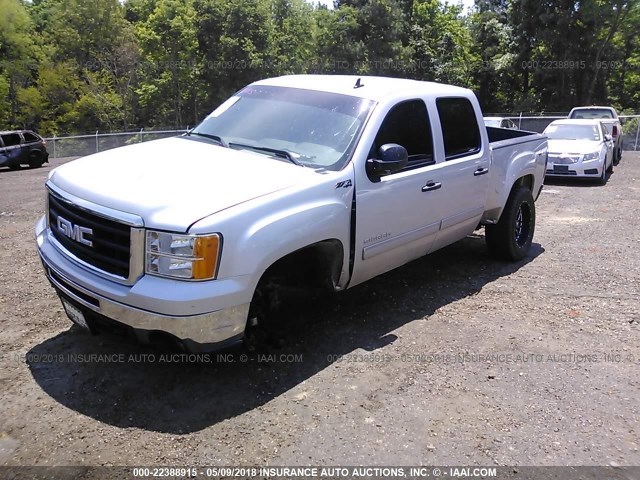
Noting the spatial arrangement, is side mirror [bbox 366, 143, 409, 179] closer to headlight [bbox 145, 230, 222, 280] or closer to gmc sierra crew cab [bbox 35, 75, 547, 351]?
gmc sierra crew cab [bbox 35, 75, 547, 351]

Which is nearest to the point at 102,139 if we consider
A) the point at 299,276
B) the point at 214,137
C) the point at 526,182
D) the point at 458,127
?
the point at 526,182

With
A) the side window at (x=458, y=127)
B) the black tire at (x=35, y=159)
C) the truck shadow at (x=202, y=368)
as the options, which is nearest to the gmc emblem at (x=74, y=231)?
the truck shadow at (x=202, y=368)

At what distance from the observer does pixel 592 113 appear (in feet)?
62.7

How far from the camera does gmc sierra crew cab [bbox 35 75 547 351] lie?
3.27m

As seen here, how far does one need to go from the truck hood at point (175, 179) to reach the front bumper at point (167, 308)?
383mm

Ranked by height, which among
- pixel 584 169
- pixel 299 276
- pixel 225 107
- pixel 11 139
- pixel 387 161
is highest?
pixel 225 107

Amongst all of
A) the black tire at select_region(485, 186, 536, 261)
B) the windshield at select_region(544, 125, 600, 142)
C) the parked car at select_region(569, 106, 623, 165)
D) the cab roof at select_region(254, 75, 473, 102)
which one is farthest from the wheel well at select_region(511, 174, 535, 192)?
the parked car at select_region(569, 106, 623, 165)

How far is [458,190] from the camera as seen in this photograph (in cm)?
526

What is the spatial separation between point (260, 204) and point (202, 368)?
132cm

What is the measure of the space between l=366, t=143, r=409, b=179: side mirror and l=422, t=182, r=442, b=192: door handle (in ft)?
2.03

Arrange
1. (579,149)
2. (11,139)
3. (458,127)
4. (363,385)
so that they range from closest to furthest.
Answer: (363,385) → (458,127) → (579,149) → (11,139)

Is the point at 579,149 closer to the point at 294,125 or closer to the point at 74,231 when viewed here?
the point at 294,125

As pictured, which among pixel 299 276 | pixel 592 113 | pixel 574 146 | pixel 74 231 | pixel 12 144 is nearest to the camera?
pixel 74 231

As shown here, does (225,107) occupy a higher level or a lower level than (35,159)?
higher
